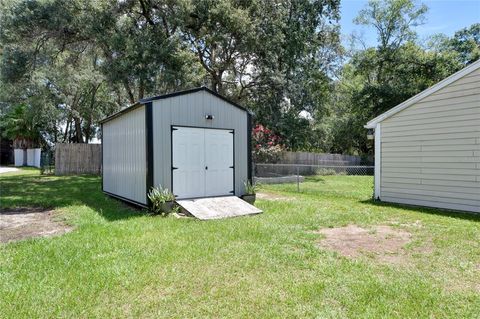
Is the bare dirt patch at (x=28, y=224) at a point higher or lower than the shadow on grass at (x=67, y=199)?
lower

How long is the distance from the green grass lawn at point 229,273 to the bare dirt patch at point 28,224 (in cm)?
48

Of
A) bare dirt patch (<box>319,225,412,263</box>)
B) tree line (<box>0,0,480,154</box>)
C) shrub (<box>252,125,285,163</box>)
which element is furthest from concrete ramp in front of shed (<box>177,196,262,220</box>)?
shrub (<box>252,125,285,163</box>)

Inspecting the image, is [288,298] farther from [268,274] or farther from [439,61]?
[439,61]

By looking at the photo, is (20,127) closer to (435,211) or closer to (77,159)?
(77,159)

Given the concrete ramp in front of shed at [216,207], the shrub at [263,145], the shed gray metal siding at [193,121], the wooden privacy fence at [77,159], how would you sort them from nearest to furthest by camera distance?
1. the concrete ramp in front of shed at [216,207]
2. the shed gray metal siding at [193,121]
3. the shrub at [263,145]
4. the wooden privacy fence at [77,159]

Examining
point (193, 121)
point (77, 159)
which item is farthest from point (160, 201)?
point (77, 159)

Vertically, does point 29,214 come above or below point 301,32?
below

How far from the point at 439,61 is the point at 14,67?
2313cm

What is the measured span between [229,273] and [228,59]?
13933mm

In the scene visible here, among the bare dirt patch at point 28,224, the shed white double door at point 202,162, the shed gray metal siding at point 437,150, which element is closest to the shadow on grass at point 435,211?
the shed gray metal siding at point 437,150

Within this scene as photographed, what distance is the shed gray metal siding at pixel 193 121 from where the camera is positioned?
727 cm

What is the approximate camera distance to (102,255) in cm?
425

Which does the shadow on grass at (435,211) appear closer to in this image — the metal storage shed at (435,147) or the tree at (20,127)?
the metal storage shed at (435,147)

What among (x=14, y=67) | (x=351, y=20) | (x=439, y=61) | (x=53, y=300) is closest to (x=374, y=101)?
(x=439, y=61)
